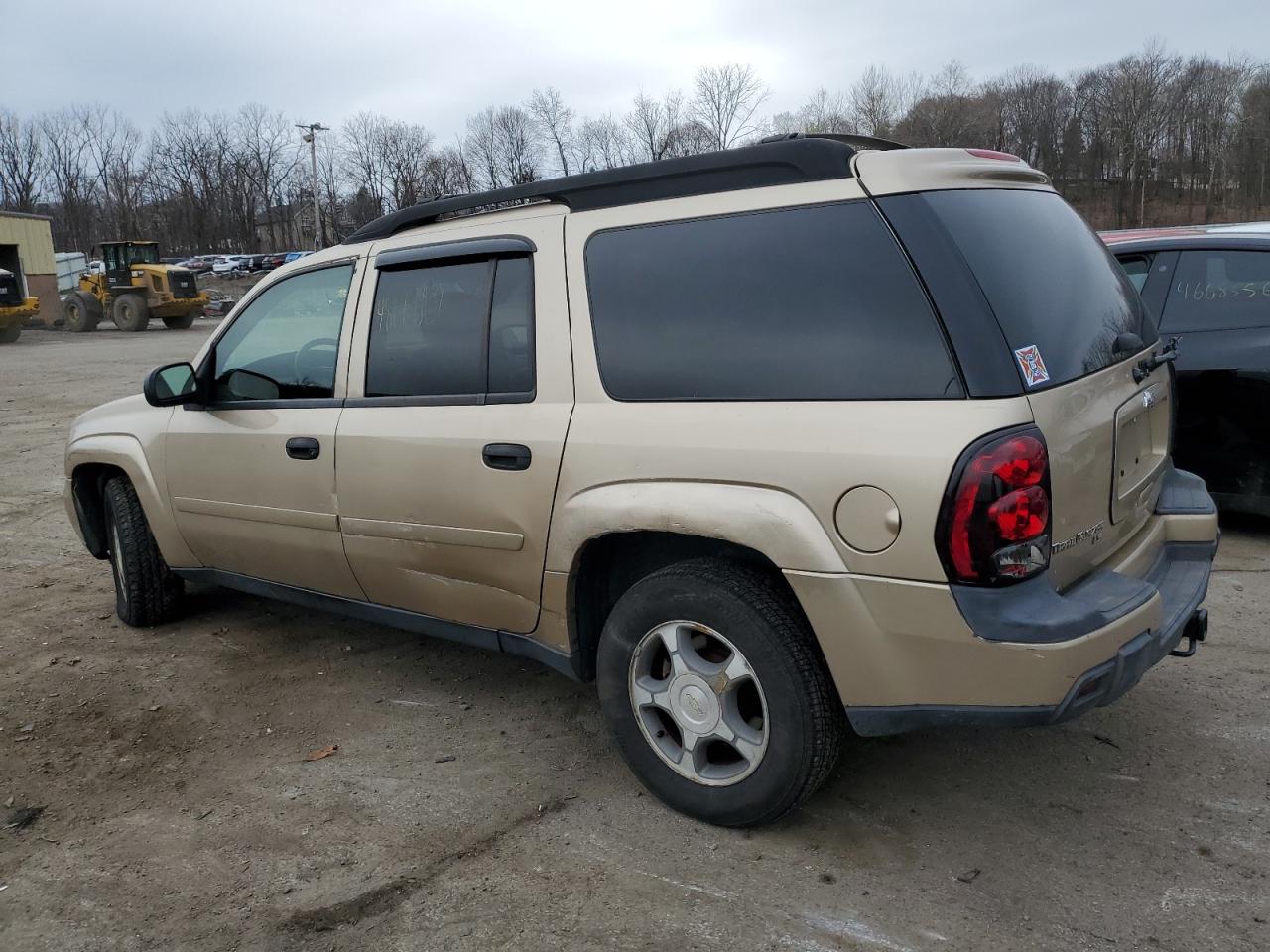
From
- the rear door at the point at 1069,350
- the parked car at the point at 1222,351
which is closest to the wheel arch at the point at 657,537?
the rear door at the point at 1069,350

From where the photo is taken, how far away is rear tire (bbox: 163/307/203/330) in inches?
1171

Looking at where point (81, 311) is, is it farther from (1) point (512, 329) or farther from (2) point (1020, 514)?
(2) point (1020, 514)

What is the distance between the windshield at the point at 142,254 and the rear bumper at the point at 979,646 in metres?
31.2

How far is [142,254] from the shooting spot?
29578mm

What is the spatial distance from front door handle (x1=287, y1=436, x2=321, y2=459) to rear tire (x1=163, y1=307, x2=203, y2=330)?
28.6 meters

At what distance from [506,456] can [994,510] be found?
1480 mm

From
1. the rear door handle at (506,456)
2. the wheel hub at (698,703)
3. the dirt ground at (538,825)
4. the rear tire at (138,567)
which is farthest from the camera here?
the rear tire at (138,567)

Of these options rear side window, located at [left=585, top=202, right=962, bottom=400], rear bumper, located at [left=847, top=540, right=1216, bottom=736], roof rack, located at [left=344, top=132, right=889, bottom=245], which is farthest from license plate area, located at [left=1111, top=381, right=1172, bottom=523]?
roof rack, located at [left=344, top=132, right=889, bottom=245]

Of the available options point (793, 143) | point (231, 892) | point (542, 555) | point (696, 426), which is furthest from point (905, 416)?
point (231, 892)

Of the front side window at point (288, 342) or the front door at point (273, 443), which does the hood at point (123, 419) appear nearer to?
the front door at point (273, 443)

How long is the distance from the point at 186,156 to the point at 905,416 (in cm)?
8928

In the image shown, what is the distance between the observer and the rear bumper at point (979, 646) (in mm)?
2371

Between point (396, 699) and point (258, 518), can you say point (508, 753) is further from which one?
point (258, 518)

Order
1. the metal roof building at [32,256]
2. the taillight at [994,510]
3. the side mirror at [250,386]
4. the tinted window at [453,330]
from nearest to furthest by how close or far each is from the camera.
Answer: the taillight at [994,510]
the tinted window at [453,330]
the side mirror at [250,386]
the metal roof building at [32,256]
